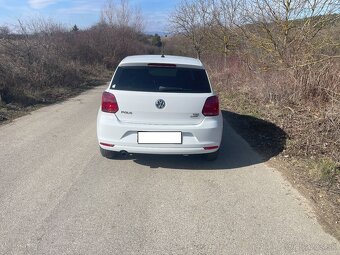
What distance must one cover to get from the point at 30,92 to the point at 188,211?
10444mm

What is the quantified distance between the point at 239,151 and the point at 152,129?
6.88ft

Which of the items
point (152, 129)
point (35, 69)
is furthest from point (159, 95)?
point (35, 69)

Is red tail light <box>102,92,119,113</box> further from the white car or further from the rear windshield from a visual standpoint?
the rear windshield

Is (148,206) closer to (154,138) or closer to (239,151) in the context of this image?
(154,138)

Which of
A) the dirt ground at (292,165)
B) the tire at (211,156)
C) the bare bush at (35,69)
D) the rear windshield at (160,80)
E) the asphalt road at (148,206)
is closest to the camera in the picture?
the asphalt road at (148,206)

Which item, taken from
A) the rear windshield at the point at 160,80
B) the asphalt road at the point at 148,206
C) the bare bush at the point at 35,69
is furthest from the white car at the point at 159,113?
the bare bush at the point at 35,69

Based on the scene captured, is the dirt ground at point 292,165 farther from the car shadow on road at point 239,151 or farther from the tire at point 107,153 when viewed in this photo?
the tire at point 107,153

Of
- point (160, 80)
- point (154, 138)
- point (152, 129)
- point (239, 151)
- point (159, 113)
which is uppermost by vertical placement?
point (160, 80)

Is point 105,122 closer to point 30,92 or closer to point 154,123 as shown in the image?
point 154,123

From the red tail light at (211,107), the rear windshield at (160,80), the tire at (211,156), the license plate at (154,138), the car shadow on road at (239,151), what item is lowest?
the car shadow on road at (239,151)

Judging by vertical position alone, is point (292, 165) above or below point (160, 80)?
below

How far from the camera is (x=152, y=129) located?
196 inches

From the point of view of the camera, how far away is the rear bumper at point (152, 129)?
→ 16.4 feet

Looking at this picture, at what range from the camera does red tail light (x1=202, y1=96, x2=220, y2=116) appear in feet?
16.8
